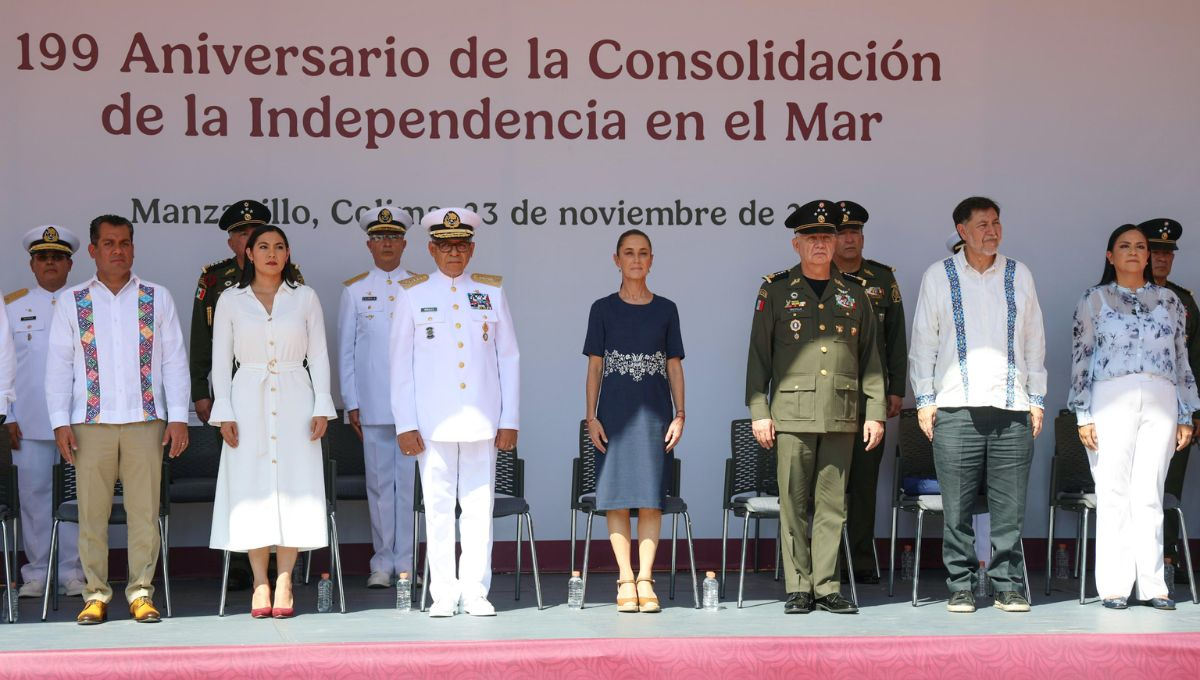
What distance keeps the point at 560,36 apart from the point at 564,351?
1730 millimetres

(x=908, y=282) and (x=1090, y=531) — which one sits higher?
(x=908, y=282)

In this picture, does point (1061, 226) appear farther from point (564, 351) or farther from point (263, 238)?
point (263, 238)

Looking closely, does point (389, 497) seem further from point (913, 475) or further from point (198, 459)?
point (913, 475)

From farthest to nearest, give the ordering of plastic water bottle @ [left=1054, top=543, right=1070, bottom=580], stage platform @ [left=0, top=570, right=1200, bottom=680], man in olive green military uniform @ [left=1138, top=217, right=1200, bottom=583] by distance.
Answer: plastic water bottle @ [left=1054, top=543, right=1070, bottom=580], man in olive green military uniform @ [left=1138, top=217, right=1200, bottom=583], stage platform @ [left=0, top=570, right=1200, bottom=680]

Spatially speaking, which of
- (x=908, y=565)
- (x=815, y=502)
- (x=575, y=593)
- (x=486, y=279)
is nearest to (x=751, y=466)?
(x=815, y=502)

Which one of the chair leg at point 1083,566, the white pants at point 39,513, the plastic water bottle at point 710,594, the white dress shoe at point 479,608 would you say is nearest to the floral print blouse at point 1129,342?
Answer: the chair leg at point 1083,566

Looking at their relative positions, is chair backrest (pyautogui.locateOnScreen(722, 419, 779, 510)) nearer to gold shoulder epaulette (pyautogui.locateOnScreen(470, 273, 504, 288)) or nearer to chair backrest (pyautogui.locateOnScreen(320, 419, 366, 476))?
gold shoulder epaulette (pyautogui.locateOnScreen(470, 273, 504, 288))

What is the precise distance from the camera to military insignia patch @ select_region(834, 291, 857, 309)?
611cm

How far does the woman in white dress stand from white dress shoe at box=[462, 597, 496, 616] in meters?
0.69

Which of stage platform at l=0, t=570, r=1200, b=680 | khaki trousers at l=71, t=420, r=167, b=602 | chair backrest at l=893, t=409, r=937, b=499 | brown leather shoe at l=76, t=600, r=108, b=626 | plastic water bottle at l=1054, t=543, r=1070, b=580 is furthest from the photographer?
plastic water bottle at l=1054, t=543, r=1070, b=580

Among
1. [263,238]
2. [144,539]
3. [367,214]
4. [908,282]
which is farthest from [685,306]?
[144,539]

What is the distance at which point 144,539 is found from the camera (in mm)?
6016

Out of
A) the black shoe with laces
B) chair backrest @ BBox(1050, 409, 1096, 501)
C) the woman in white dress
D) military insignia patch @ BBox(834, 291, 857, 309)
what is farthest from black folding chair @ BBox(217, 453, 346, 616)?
chair backrest @ BBox(1050, 409, 1096, 501)

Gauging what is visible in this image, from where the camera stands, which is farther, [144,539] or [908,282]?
[908,282]
